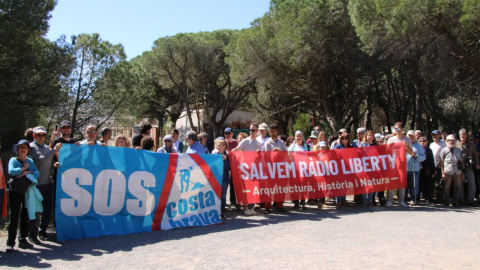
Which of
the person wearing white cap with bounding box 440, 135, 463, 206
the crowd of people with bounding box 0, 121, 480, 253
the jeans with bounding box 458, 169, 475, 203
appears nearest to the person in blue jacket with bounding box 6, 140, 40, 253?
the crowd of people with bounding box 0, 121, 480, 253

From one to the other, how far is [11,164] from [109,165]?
4.87 ft

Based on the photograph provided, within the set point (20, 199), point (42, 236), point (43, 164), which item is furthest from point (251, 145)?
point (20, 199)

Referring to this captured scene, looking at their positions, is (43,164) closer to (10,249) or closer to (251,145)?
(10,249)

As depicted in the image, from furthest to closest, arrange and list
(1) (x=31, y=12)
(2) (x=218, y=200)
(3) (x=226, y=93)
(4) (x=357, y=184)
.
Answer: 1. (3) (x=226, y=93)
2. (1) (x=31, y=12)
3. (4) (x=357, y=184)
4. (2) (x=218, y=200)

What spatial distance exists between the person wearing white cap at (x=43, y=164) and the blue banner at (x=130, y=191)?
0.18 metres

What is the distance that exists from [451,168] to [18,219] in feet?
29.6

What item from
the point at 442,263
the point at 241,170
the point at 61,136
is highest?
the point at 61,136

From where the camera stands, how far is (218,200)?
7.84 m

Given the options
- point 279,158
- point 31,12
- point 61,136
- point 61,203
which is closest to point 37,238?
point 61,203

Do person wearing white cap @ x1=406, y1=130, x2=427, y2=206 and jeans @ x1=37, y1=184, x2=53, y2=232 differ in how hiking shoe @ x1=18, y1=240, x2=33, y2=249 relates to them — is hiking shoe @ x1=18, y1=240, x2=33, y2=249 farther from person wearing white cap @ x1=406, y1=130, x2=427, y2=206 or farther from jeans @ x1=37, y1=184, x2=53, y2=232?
person wearing white cap @ x1=406, y1=130, x2=427, y2=206

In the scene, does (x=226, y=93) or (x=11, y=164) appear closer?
(x=11, y=164)

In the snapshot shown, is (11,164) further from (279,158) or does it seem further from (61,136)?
(279,158)

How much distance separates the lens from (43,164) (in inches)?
247

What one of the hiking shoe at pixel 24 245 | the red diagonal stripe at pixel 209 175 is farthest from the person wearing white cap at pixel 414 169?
the hiking shoe at pixel 24 245
